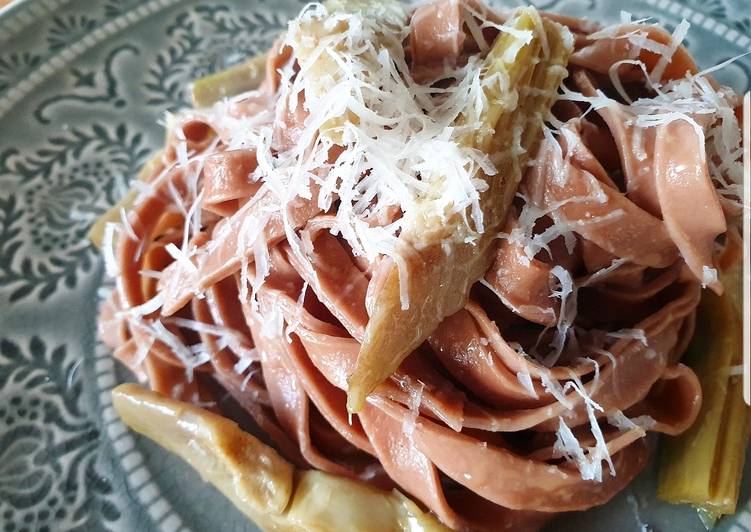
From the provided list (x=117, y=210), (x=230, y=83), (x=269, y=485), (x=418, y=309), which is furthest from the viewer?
(x=230, y=83)

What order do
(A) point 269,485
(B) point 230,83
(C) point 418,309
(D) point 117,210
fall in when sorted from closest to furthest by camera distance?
(C) point 418,309 → (A) point 269,485 → (D) point 117,210 → (B) point 230,83

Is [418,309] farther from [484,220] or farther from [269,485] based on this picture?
[269,485]

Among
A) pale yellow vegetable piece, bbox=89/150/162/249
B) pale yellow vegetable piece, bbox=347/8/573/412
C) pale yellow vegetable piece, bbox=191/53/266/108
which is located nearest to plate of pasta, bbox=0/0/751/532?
pale yellow vegetable piece, bbox=347/8/573/412

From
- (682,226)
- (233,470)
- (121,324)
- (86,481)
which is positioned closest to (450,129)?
(682,226)

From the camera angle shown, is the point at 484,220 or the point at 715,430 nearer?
the point at 484,220

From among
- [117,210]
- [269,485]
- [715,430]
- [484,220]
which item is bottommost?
[715,430]

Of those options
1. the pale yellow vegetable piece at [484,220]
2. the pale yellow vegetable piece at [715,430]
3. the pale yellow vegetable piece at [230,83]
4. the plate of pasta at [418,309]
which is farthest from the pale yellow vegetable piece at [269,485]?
the pale yellow vegetable piece at [230,83]

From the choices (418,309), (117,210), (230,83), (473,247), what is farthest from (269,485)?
(230,83)
